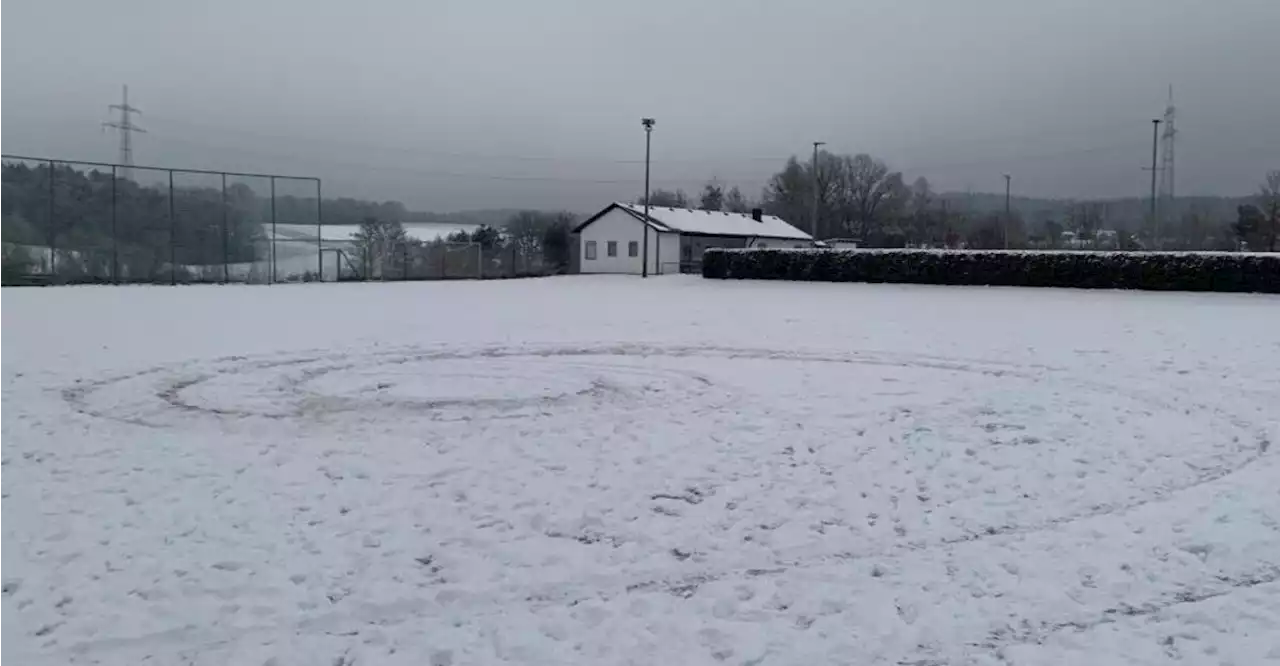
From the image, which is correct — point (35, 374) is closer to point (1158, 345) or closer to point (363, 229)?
point (1158, 345)

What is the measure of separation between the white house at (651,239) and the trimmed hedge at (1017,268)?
975 centimetres

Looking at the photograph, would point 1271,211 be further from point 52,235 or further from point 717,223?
point 52,235

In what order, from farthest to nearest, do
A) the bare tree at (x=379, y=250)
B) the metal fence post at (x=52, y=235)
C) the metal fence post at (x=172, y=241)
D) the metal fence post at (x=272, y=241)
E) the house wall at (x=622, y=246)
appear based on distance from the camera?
1. the house wall at (x=622, y=246)
2. the bare tree at (x=379, y=250)
3. the metal fence post at (x=272, y=241)
4. the metal fence post at (x=172, y=241)
5. the metal fence post at (x=52, y=235)

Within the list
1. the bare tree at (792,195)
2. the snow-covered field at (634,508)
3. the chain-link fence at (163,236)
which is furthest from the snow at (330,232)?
the bare tree at (792,195)

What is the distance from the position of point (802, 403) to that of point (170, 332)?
11.1 metres

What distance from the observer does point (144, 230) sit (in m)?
28.9

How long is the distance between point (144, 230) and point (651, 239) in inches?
969

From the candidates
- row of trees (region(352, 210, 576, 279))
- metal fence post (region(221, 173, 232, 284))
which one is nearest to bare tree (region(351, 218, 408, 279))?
row of trees (region(352, 210, 576, 279))

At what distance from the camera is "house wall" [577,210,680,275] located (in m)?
47.8

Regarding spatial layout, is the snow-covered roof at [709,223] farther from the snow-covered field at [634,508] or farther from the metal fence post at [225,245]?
the snow-covered field at [634,508]

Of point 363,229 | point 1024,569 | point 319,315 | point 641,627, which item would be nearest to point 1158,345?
point 1024,569

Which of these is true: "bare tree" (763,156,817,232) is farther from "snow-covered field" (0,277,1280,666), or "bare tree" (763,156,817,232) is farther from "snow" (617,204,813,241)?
"snow-covered field" (0,277,1280,666)

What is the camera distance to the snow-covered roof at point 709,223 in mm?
48344

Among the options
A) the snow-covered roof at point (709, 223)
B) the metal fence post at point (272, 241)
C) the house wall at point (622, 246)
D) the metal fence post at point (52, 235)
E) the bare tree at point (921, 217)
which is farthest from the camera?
the bare tree at point (921, 217)
